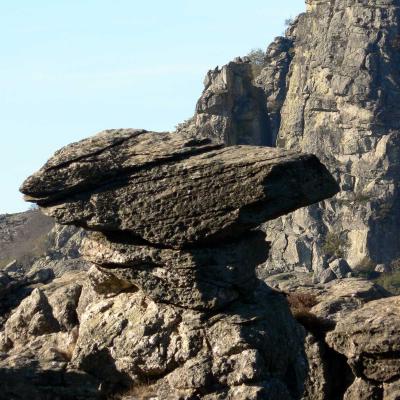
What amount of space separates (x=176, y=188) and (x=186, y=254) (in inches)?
63.1

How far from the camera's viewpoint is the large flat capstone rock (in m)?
32.2

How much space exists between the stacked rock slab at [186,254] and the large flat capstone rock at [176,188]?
24 mm

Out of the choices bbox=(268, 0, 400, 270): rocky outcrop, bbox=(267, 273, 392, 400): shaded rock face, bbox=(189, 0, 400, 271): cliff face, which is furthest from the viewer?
bbox=(268, 0, 400, 270): rocky outcrop

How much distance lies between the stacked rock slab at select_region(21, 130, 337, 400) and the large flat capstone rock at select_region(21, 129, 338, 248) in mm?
24

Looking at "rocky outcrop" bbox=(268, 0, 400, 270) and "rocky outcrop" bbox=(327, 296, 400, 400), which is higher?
"rocky outcrop" bbox=(268, 0, 400, 270)

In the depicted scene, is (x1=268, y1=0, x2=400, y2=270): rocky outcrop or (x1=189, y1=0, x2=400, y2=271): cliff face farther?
(x1=268, y1=0, x2=400, y2=270): rocky outcrop

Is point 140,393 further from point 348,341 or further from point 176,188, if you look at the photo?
point 348,341

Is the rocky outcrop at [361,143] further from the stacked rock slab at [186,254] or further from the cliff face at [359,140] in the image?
the stacked rock slab at [186,254]

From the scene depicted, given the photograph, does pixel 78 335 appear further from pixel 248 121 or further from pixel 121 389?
pixel 248 121

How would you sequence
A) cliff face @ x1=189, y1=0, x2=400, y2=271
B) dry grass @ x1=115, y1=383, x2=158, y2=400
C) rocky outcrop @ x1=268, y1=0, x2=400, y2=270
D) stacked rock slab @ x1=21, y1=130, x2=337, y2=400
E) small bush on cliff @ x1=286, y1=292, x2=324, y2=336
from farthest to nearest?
1. rocky outcrop @ x1=268, y1=0, x2=400, y2=270
2. cliff face @ x1=189, y1=0, x2=400, y2=271
3. small bush on cliff @ x1=286, y1=292, x2=324, y2=336
4. dry grass @ x1=115, y1=383, x2=158, y2=400
5. stacked rock slab @ x1=21, y1=130, x2=337, y2=400

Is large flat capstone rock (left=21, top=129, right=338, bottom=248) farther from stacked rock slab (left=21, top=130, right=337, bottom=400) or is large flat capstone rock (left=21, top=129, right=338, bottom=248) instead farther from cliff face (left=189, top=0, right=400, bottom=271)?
cliff face (left=189, top=0, right=400, bottom=271)

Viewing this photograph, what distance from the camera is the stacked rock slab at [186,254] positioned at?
32.1 meters

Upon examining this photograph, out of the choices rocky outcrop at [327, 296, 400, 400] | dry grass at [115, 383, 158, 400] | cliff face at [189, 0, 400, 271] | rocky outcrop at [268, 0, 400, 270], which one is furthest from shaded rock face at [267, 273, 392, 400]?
cliff face at [189, 0, 400, 271]

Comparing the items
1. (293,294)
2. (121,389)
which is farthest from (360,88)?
(121,389)
